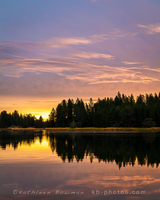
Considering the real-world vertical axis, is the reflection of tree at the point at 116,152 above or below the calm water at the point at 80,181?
below

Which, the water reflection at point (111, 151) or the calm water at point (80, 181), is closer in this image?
the calm water at point (80, 181)

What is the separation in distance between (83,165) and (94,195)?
897cm

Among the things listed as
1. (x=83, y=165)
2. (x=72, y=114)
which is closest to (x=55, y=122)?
(x=72, y=114)

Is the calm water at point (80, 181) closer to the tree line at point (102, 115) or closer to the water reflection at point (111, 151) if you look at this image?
the water reflection at point (111, 151)

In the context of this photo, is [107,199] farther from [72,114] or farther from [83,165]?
[72,114]

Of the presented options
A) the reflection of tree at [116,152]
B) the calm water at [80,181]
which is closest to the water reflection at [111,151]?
the reflection of tree at [116,152]

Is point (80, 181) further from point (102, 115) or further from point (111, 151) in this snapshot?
point (102, 115)

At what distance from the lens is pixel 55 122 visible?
17200cm

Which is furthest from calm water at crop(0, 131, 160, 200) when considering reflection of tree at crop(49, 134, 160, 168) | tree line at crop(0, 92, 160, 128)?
tree line at crop(0, 92, 160, 128)

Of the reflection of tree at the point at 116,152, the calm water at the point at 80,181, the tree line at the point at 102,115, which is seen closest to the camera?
the calm water at the point at 80,181

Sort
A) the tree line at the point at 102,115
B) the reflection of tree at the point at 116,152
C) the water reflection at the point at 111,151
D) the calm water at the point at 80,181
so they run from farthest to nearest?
the tree line at the point at 102,115, the water reflection at the point at 111,151, the reflection of tree at the point at 116,152, the calm water at the point at 80,181

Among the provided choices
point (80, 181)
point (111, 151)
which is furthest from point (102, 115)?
point (80, 181)

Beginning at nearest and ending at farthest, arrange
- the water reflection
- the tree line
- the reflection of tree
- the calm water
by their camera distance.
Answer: the calm water < the reflection of tree < the water reflection < the tree line

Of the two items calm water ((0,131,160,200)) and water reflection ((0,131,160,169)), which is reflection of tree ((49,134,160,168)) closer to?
water reflection ((0,131,160,169))
